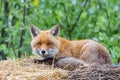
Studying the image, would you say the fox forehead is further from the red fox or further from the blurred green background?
the blurred green background

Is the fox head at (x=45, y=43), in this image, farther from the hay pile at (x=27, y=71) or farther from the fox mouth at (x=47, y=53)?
the hay pile at (x=27, y=71)

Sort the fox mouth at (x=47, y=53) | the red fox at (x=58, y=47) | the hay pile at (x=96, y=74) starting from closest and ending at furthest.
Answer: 1. the hay pile at (x=96, y=74)
2. the red fox at (x=58, y=47)
3. the fox mouth at (x=47, y=53)

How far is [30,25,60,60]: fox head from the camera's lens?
9.18 metres

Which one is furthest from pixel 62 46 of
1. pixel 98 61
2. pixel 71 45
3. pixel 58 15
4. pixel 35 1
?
pixel 35 1

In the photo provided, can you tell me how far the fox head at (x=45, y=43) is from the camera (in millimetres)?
9180

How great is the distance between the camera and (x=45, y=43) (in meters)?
9.26

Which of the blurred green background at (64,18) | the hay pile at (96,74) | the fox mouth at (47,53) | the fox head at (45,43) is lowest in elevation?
the hay pile at (96,74)

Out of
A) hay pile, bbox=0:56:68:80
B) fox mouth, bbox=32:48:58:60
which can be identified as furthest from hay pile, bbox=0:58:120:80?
fox mouth, bbox=32:48:58:60

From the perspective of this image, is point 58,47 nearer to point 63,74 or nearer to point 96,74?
point 63,74

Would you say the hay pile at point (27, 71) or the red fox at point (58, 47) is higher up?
the red fox at point (58, 47)

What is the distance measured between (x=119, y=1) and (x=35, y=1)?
2622 millimetres

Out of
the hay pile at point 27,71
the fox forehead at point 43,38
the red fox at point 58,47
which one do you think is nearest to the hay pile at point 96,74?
the hay pile at point 27,71

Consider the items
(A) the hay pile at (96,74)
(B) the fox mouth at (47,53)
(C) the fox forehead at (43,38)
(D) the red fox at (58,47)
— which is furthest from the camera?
(C) the fox forehead at (43,38)

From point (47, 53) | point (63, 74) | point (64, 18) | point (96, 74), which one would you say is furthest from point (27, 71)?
point (64, 18)
